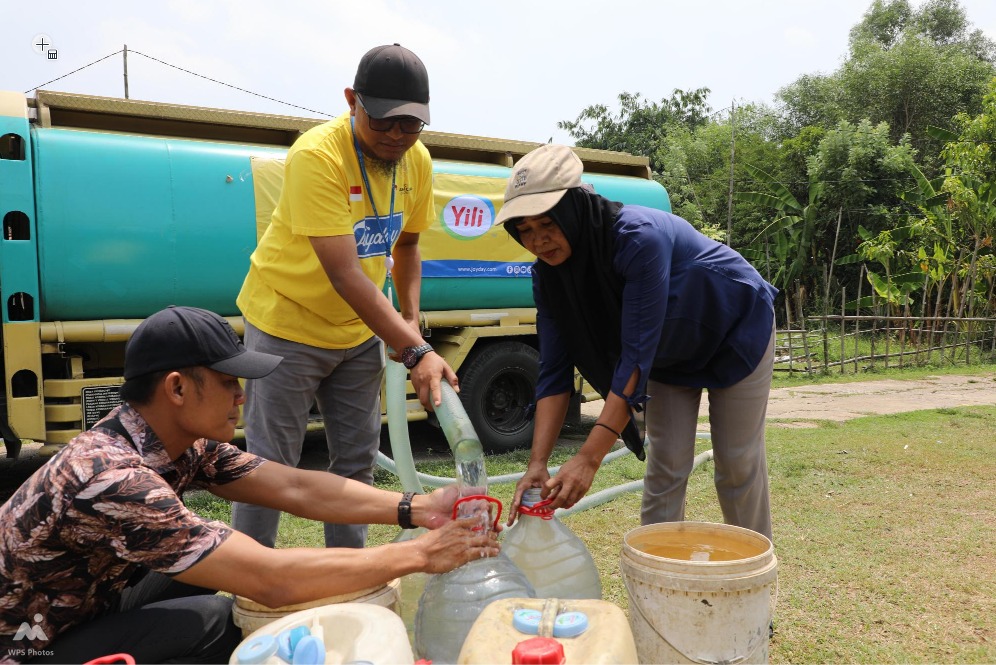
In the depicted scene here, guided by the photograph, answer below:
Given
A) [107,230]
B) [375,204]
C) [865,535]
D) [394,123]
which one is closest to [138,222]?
[107,230]

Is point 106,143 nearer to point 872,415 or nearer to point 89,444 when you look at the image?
point 89,444

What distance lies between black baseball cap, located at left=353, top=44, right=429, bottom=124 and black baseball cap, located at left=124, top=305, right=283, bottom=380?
984 mm

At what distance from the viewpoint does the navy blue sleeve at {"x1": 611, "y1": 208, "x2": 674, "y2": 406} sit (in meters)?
2.39

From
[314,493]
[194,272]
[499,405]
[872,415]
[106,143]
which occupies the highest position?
[106,143]

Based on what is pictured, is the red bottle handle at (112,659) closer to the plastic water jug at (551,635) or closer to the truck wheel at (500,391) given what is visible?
the plastic water jug at (551,635)

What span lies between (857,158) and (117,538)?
22713 millimetres

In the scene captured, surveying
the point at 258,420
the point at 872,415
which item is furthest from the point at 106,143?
the point at 872,415

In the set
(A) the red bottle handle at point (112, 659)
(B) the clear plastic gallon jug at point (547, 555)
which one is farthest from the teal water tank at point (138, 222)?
(A) the red bottle handle at point (112, 659)

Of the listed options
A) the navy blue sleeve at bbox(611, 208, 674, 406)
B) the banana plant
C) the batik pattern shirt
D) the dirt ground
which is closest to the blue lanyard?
the navy blue sleeve at bbox(611, 208, 674, 406)

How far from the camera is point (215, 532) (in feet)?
5.69

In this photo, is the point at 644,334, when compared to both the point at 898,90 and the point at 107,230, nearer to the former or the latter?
the point at 107,230

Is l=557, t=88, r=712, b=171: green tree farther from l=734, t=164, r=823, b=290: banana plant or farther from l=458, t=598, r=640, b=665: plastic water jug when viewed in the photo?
l=458, t=598, r=640, b=665: plastic water jug

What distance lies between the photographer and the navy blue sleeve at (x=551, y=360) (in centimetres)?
282

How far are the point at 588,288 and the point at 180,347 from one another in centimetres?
131
